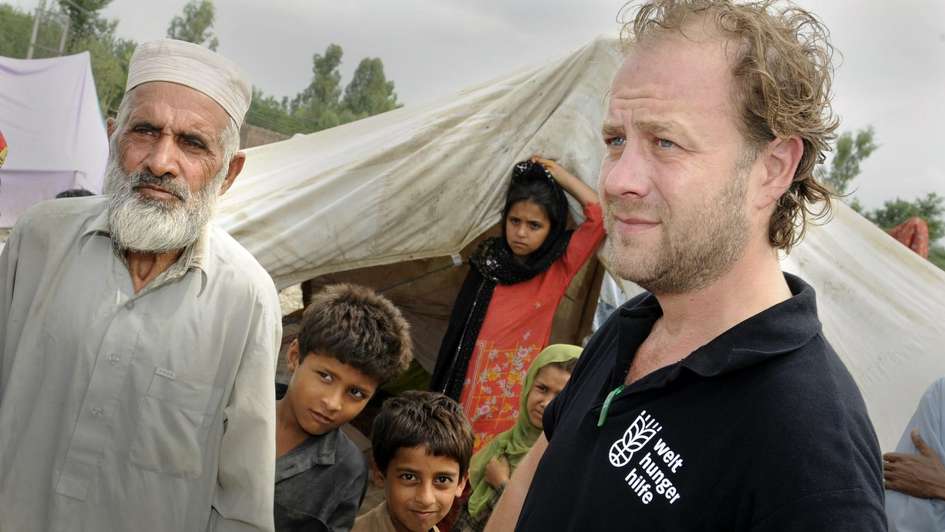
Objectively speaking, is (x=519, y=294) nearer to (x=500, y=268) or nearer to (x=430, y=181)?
(x=500, y=268)

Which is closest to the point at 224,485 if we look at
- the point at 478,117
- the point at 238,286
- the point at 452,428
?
the point at 238,286

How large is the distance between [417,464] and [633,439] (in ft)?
5.91

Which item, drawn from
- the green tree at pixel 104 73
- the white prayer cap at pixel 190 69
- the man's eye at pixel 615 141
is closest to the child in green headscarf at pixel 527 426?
the white prayer cap at pixel 190 69

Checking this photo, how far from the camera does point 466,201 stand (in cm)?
479

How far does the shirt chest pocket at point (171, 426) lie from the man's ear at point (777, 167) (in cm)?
151

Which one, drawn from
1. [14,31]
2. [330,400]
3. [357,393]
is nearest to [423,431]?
[357,393]

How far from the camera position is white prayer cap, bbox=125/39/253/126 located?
242cm

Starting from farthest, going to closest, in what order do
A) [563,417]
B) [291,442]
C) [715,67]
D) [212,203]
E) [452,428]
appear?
[452,428] → [291,442] → [212,203] → [563,417] → [715,67]

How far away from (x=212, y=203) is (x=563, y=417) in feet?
4.36

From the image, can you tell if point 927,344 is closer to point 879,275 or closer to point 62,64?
point 879,275

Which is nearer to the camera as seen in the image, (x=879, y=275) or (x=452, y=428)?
(x=452, y=428)

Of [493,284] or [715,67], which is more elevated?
[715,67]

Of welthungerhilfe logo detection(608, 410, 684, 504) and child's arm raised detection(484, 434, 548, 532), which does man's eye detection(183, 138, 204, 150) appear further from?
welthungerhilfe logo detection(608, 410, 684, 504)

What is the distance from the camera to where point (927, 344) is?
4301 mm
